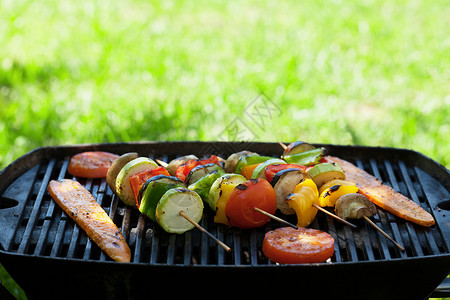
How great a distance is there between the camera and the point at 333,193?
2.81 m

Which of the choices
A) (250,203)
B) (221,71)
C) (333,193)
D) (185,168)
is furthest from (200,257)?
(221,71)

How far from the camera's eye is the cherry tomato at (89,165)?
3160 mm

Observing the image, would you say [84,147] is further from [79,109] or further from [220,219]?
[79,109]

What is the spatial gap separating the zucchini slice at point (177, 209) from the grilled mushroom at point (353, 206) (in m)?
0.73

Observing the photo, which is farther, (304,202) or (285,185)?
(285,185)

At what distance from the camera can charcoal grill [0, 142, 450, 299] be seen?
2.29 metres

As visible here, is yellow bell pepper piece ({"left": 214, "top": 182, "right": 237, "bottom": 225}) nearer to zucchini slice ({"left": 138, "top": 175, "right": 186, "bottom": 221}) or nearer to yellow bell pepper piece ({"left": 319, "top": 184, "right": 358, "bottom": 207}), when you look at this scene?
zucchini slice ({"left": 138, "top": 175, "right": 186, "bottom": 221})

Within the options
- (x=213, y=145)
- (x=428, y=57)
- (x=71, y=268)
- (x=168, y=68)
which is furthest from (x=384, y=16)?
(x=71, y=268)

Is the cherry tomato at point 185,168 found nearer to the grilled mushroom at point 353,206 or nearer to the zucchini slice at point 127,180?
the zucchini slice at point 127,180

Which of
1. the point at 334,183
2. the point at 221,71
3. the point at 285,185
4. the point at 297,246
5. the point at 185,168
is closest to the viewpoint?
the point at 297,246

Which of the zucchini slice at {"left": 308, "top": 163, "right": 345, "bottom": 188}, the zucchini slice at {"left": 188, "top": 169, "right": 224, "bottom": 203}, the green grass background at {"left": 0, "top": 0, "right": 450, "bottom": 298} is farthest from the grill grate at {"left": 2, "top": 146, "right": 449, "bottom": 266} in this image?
the green grass background at {"left": 0, "top": 0, "right": 450, "bottom": 298}

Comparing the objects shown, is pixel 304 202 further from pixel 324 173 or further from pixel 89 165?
pixel 89 165

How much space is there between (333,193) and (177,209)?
0.86 m

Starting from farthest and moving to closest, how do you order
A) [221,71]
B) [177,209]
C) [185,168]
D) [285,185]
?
[221,71], [185,168], [285,185], [177,209]
